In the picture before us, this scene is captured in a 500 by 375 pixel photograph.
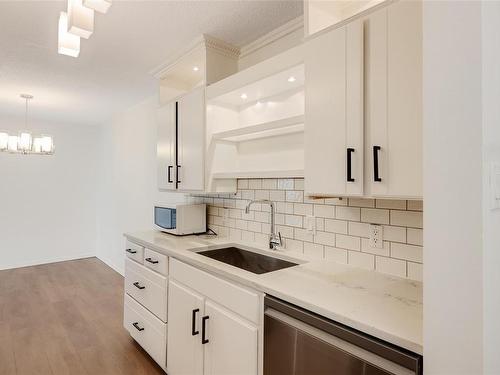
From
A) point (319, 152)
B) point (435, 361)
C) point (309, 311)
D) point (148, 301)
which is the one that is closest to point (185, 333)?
point (148, 301)

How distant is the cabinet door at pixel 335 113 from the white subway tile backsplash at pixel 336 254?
48cm

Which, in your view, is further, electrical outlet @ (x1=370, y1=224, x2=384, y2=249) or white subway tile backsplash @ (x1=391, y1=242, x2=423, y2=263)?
electrical outlet @ (x1=370, y1=224, x2=384, y2=249)

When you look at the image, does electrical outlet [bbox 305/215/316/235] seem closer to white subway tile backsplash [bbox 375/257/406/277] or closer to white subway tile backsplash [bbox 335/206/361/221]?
white subway tile backsplash [bbox 335/206/361/221]

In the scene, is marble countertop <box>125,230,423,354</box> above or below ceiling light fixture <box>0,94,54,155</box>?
below

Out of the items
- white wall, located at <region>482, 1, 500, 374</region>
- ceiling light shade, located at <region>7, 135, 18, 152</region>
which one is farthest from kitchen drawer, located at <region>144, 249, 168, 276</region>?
ceiling light shade, located at <region>7, 135, 18, 152</region>

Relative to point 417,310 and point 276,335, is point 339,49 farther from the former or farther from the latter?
point 276,335

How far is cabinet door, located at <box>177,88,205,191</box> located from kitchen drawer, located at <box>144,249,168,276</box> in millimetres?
563

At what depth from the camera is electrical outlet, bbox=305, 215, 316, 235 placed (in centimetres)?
201

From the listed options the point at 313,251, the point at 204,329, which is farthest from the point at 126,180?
the point at 313,251

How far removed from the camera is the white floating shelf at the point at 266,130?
1.77 meters

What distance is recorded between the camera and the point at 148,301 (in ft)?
8.11

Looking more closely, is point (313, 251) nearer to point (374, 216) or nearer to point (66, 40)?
point (374, 216)

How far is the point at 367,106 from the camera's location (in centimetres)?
139

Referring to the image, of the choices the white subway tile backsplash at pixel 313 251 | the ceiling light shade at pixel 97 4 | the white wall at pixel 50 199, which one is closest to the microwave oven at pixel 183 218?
the white subway tile backsplash at pixel 313 251
